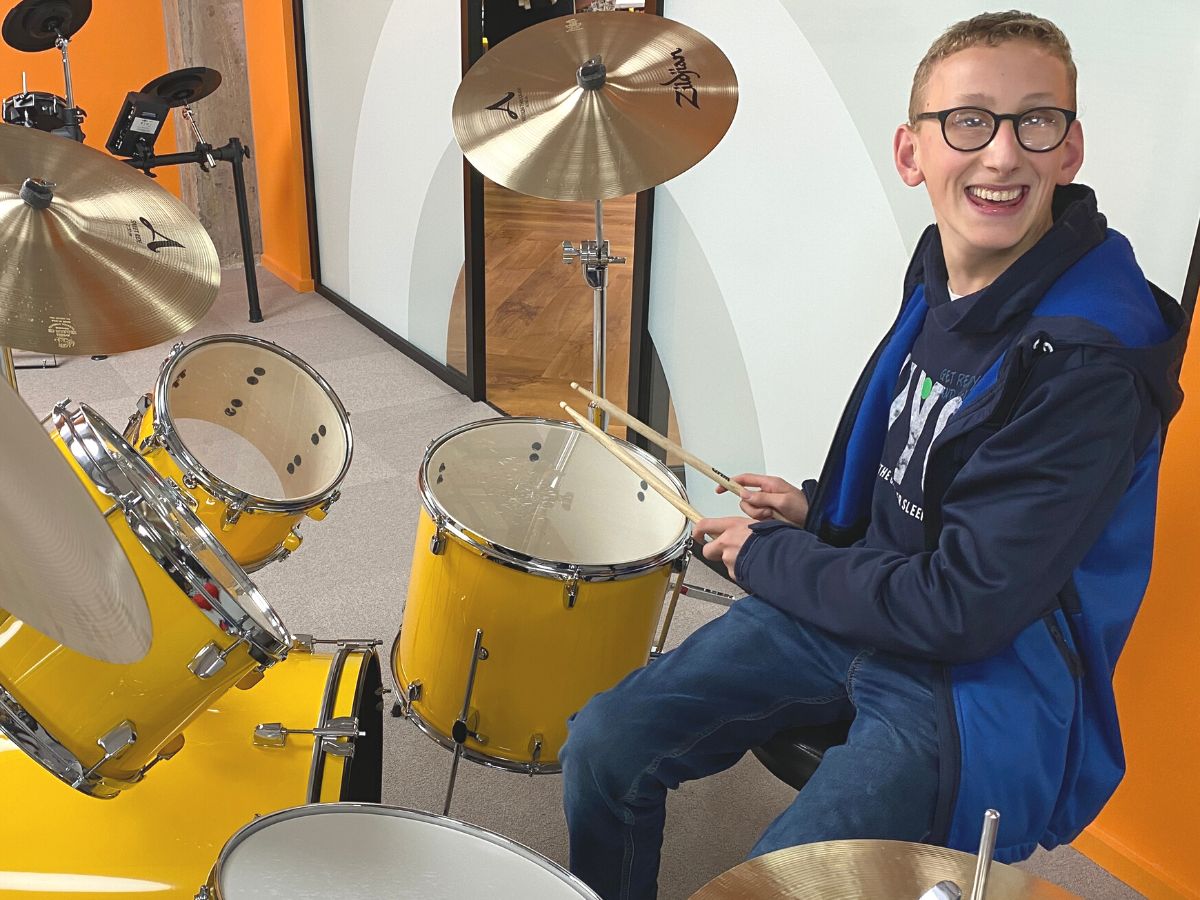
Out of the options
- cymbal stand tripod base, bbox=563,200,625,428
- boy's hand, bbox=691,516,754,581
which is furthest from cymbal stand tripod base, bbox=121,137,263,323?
boy's hand, bbox=691,516,754,581

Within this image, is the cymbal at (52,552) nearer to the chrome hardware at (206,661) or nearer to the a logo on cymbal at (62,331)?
the chrome hardware at (206,661)

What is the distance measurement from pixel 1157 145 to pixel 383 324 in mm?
2800

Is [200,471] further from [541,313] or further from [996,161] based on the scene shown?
[541,313]

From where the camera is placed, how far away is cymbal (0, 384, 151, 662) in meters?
0.74

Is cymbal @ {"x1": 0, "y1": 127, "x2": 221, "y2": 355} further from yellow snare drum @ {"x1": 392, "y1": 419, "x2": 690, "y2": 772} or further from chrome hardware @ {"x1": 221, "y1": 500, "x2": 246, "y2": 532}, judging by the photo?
yellow snare drum @ {"x1": 392, "y1": 419, "x2": 690, "y2": 772}

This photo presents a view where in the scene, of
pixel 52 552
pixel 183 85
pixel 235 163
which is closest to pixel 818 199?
pixel 52 552

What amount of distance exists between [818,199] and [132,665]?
4.92 ft

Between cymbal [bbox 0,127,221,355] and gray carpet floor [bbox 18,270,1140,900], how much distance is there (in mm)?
849

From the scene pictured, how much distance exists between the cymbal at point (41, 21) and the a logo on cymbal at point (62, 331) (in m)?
2.08

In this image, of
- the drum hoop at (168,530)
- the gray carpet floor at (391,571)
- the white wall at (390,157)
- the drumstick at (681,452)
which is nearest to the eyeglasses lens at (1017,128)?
the drumstick at (681,452)

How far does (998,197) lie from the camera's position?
119 cm

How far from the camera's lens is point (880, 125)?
1.96 meters

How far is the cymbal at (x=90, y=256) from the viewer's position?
1.54 meters

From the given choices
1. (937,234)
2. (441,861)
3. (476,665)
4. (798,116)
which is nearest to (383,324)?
(798,116)
